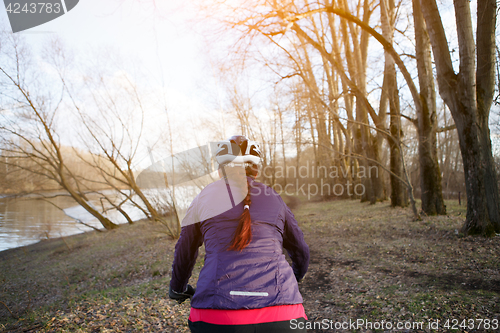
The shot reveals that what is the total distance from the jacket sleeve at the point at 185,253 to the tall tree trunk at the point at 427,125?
9.56 meters

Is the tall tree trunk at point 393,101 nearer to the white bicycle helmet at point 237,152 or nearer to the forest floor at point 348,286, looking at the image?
the forest floor at point 348,286

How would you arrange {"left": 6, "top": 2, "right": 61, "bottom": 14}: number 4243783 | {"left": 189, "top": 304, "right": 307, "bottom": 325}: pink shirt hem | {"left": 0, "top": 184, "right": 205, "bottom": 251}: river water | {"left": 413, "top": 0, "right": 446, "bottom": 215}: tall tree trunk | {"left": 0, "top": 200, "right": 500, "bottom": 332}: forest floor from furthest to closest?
{"left": 0, "top": 184, "right": 205, "bottom": 251}: river water
{"left": 413, "top": 0, "right": 446, "bottom": 215}: tall tree trunk
{"left": 6, "top": 2, "right": 61, "bottom": 14}: number 4243783
{"left": 0, "top": 200, "right": 500, "bottom": 332}: forest floor
{"left": 189, "top": 304, "right": 307, "bottom": 325}: pink shirt hem

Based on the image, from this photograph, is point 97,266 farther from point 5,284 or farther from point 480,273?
point 480,273

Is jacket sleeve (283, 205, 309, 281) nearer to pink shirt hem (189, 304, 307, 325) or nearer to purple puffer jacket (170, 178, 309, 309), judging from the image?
purple puffer jacket (170, 178, 309, 309)

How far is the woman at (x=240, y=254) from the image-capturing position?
4.92 feet

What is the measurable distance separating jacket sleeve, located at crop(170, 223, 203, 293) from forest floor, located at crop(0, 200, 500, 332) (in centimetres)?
277

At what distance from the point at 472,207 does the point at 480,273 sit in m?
2.33

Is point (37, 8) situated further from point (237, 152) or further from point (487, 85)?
point (487, 85)

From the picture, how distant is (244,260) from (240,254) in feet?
0.14

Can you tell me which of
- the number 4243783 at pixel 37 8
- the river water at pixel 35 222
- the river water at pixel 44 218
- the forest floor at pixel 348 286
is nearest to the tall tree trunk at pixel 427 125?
the forest floor at pixel 348 286

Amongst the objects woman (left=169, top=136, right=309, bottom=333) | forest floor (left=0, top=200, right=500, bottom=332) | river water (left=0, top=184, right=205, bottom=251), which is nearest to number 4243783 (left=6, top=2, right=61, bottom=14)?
woman (left=169, top=136, right=309, bottom=333)

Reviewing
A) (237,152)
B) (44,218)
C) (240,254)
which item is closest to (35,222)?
(44,218)

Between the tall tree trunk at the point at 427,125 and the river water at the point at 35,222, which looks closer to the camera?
the tall tree trunk at the point at 427,125

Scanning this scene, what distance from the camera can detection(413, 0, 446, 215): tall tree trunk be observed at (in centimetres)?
902
